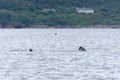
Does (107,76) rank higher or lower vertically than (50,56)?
lower

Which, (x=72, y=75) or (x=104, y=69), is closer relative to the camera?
(x=72, y=75)

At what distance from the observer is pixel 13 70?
62.3 m

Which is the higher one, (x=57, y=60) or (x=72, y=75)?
(x=57, y=60)

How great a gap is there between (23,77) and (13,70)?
542 centimetres

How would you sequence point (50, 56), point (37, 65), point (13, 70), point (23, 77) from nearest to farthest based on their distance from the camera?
point (23, 77)
point (13, 70)
point (37, 65)
point (50, 56)

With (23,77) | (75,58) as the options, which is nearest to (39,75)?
(23,77)

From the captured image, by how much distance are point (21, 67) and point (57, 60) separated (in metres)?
9.05

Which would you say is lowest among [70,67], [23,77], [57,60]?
[23,77]

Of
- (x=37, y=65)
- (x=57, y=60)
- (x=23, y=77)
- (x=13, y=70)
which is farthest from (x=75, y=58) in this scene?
(x=23, y=77)

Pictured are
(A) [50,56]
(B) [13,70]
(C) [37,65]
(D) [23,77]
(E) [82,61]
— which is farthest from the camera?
(A) [50,56]

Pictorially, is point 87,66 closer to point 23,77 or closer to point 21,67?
point 21,67

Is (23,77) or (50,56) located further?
(50,56)

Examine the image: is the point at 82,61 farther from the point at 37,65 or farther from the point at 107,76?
the point at 107,76

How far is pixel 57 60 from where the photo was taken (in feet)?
242
